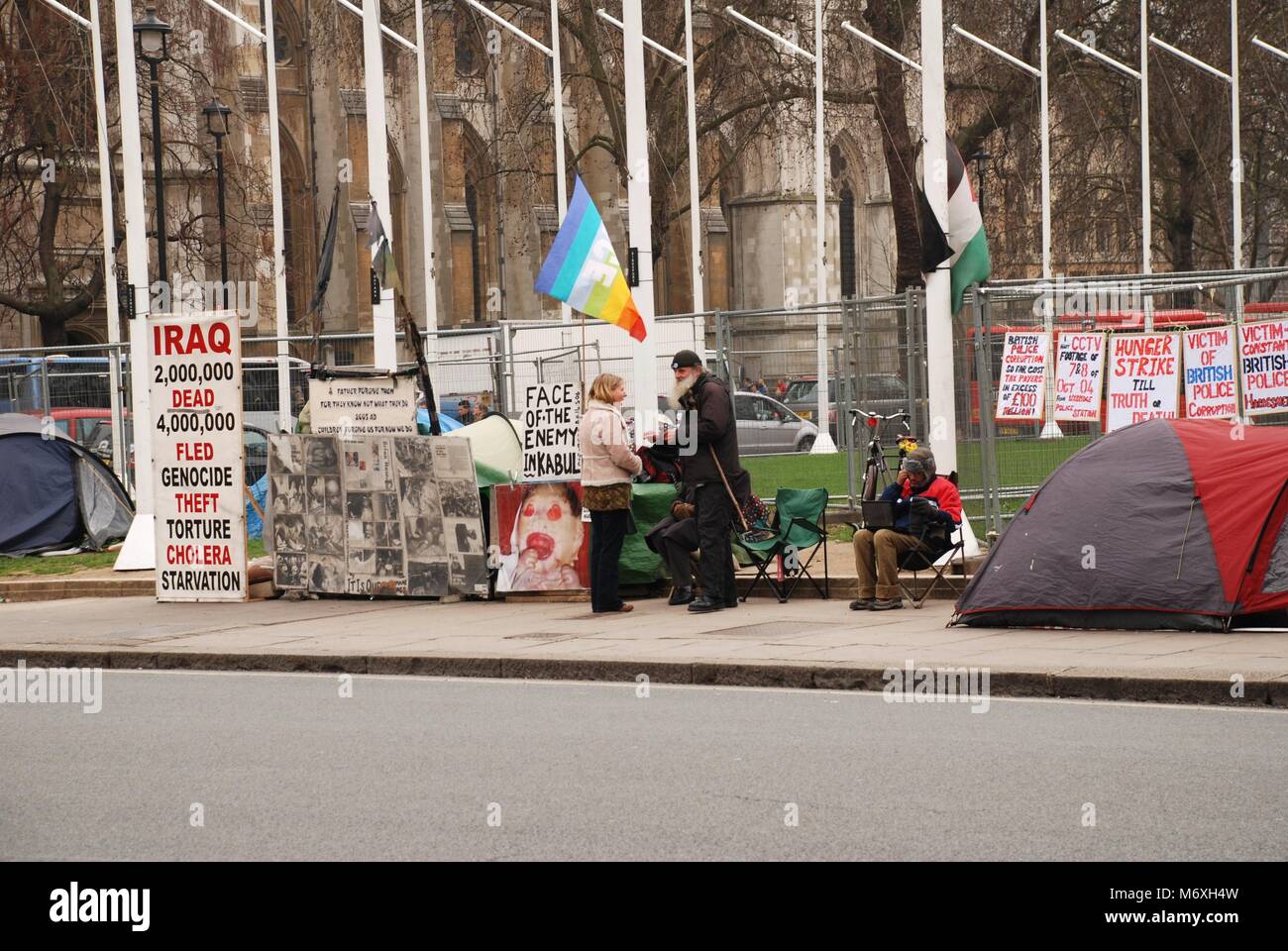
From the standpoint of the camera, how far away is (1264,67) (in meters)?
40.9

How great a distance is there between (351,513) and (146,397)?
4.54m

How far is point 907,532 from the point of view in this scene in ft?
47.4

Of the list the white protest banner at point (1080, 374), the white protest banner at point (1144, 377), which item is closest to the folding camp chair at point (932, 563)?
the white protest banner at point (1144, 377)

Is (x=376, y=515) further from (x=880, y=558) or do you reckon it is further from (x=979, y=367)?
(x=979, y=367)

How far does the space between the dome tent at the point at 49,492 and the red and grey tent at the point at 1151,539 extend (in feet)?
43.4

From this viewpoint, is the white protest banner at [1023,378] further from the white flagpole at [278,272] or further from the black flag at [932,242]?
the white flagpole at [278,272]

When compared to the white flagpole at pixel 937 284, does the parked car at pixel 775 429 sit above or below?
below

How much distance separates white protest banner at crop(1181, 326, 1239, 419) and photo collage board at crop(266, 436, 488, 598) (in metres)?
6.29

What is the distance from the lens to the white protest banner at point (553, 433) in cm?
1620

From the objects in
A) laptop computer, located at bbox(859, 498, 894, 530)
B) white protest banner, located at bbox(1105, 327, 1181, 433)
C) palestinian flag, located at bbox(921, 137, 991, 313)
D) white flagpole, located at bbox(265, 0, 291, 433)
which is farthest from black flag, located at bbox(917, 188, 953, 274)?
white flagpole, located at bbox(265, 0, 291, 433)

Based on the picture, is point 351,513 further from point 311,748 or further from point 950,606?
point 311,748

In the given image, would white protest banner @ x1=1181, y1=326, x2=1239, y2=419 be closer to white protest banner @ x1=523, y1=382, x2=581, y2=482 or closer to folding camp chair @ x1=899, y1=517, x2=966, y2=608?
folding camp chair @ x1=899, y1=517, x2=966, y2=608

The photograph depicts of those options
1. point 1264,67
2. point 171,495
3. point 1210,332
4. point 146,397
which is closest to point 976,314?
point 1210,332

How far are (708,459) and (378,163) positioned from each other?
26.1ft
